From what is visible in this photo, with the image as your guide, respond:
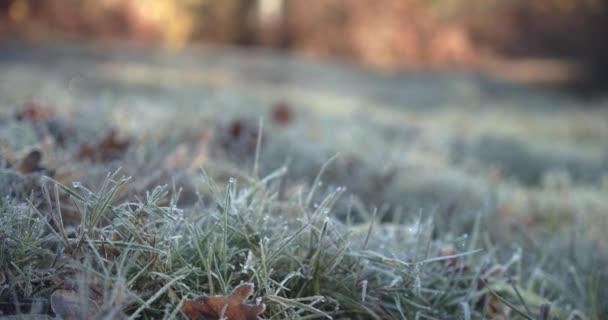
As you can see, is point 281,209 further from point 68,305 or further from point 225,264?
point 68,305

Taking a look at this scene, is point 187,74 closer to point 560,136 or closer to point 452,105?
point 452,105

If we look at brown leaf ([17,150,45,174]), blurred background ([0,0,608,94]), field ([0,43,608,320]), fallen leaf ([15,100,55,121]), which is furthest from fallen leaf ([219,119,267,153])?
blurred background ([0,0,608,94])

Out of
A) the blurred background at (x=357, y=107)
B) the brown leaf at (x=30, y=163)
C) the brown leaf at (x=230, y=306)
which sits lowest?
the blurred background at (x=357, y=107)

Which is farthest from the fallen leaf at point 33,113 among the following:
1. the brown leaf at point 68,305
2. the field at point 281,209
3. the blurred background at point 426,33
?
the blurred background at point 426,33

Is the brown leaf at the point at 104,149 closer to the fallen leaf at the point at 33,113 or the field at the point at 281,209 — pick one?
the field at the point at 281,209

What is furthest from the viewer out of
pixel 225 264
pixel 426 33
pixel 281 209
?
pixel 426 33

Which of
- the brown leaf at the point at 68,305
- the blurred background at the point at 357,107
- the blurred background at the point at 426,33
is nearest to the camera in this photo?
the brown leaf at the point at 68,305

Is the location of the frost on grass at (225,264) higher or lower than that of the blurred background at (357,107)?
higher

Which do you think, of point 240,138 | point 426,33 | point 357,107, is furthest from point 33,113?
point 426,33

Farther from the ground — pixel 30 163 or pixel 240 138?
pixel 30 163

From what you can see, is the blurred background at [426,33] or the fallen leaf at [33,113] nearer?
the fallen leaf at [33,113]
